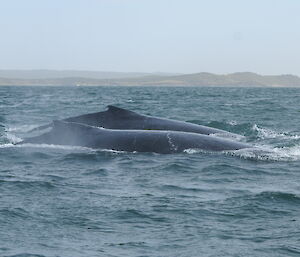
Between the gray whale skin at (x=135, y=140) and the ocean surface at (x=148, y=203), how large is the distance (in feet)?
1.26

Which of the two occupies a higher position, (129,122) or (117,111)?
(117,111)

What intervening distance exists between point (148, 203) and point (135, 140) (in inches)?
245

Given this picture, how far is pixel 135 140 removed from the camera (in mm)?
15930

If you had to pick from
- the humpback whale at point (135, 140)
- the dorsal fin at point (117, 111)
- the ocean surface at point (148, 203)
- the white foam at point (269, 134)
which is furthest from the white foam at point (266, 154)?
the white foam at point (269, 134)

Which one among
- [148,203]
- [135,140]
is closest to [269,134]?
[135,140]

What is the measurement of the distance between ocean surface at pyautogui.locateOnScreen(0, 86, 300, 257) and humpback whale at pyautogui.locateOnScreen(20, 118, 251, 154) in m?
0.38

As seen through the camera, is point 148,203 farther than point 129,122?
No

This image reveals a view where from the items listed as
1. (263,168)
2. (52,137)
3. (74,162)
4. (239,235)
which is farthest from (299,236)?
(52,137)

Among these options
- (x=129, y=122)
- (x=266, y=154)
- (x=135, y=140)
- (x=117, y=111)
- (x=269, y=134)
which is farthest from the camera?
(x=269, y=134)

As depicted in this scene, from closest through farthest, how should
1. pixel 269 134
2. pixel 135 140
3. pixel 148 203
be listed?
pixel 148 203 < pixel 135 140 < pixel 269 134

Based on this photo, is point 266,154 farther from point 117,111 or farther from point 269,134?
point 269,134

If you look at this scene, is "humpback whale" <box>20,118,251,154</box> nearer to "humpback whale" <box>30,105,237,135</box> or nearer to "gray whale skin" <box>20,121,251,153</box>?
"gray whale skin" <box>20,121,251,153</box>

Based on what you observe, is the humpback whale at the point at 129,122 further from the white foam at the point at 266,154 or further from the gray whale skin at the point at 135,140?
the white foam at the point at 266,154

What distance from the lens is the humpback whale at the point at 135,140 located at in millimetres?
15625
